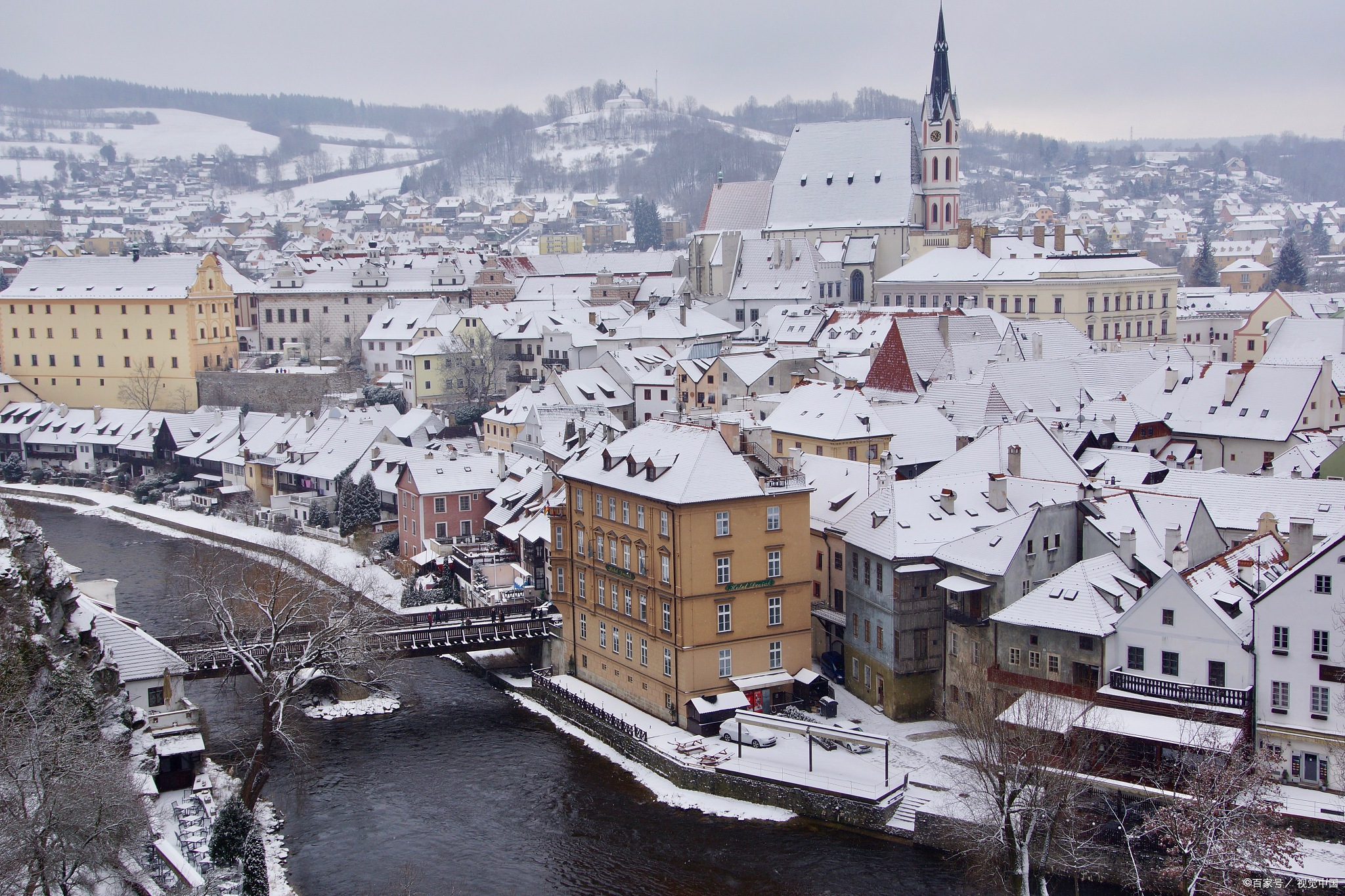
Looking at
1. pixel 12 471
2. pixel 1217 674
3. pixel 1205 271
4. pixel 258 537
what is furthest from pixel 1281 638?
pixel 1205 271

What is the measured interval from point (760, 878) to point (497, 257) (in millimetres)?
67411

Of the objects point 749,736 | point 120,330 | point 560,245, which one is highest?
point 560,245

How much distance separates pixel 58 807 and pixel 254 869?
20.4ft

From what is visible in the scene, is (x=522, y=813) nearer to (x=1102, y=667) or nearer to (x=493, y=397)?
(x=1102, y=667)

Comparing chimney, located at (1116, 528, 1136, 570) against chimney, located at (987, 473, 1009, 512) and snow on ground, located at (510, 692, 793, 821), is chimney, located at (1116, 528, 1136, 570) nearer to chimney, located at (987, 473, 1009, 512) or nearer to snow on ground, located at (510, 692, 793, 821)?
chimney, located at (987, 473, 1009, 512)

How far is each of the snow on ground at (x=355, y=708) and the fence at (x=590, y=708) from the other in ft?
11.1

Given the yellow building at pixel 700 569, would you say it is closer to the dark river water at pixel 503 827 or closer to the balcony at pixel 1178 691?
the dark river water at pixel 503 827

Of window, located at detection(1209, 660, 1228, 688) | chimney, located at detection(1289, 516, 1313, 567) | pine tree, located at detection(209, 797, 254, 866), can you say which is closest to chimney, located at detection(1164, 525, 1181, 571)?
chimney, located at detection(1289, 516, 1313, 567)

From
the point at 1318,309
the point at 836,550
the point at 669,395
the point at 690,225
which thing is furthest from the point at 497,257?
the point at 690,225

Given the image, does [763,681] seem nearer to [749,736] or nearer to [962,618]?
[749,736]

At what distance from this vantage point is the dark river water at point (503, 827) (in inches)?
940

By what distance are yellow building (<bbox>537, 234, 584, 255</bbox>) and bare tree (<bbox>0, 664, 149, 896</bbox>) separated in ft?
361

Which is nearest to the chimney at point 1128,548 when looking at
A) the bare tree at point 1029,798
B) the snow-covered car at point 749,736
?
the bare tree at point 1029,798

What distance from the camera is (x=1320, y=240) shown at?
15188cm
